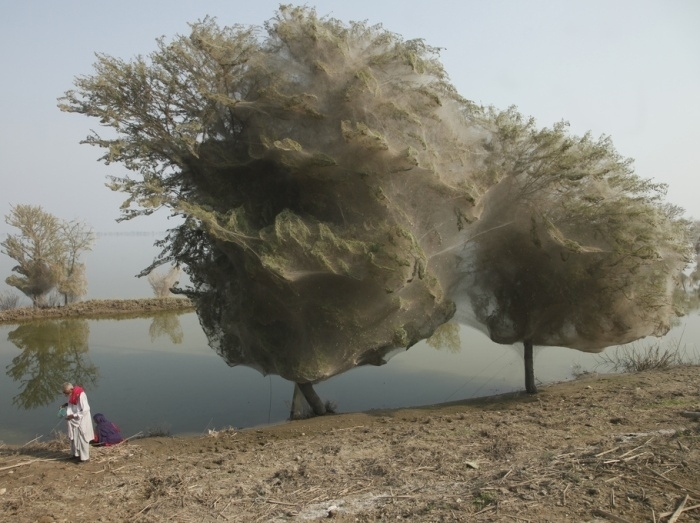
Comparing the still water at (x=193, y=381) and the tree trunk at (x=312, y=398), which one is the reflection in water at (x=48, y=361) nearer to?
the still water at (x=193, y=381)

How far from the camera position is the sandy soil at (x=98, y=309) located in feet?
82.6

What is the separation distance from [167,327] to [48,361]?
6642 millimetres

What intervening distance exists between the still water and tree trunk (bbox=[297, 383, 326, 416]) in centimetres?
124

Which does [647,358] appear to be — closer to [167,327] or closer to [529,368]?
[529,368]

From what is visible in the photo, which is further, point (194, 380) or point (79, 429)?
point (194, 380)

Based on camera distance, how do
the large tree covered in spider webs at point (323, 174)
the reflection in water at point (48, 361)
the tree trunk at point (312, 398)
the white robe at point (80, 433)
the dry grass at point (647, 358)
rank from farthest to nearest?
the reflection in water at point (48, 361)
the dry grass at point (647, 358)
the tree trunk at point (312, 398)
the large tree covered in spider webs at point (323, 174)
the white robe at point (80, 433)

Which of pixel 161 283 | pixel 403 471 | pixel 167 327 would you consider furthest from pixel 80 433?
pixel 161 283

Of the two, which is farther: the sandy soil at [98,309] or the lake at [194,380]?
the sandy soil at [98,309]

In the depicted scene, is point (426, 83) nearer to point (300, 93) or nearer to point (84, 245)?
point (300, 93)

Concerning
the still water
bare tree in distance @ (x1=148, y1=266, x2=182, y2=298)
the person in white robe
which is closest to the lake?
the still water

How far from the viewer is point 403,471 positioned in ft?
20.5

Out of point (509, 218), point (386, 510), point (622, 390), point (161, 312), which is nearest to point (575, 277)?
point (509, 218)

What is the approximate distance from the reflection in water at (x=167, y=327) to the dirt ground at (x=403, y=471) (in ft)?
42.5

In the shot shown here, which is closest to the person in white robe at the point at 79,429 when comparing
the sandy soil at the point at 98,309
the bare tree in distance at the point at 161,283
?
the sandy soil at the point at 98,309
